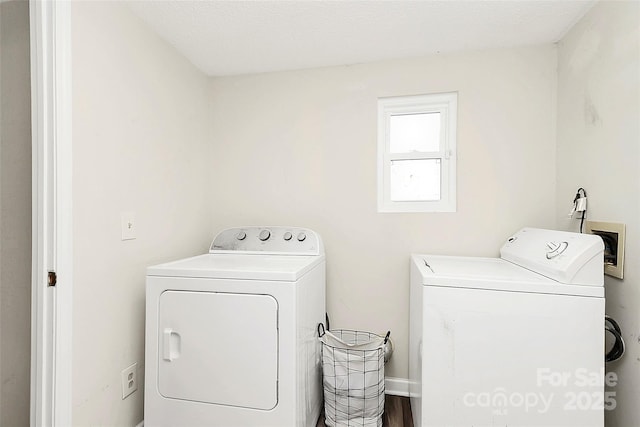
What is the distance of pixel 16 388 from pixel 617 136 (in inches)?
109

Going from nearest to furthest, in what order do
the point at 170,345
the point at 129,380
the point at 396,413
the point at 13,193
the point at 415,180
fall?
the point at 13,193
the point at 170,345
the point at 129,380
the point at 396,413
the point at 415,180

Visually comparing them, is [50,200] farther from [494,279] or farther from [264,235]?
[494,279]

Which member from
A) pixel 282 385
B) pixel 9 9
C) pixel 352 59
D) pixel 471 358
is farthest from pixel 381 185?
pixel 9 9

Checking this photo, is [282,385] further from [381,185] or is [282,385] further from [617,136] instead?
[617,136]

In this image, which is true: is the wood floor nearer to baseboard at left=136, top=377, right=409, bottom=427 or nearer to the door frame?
baseboard at left=136, top=377, right=409, bottom=427

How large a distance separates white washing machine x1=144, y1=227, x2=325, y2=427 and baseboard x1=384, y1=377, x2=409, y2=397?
2.29 feet

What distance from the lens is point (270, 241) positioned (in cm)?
196

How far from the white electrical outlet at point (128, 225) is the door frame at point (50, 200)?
0.29 meters

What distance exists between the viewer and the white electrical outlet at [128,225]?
1.52 metres

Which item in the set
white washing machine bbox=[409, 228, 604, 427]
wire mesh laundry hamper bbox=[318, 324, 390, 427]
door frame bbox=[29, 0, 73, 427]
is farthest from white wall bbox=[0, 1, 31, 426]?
white washing machine bbox=[409, 228, 604, 427]

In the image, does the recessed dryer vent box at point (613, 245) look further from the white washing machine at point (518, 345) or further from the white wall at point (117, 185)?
the white wall at point (117, 185)

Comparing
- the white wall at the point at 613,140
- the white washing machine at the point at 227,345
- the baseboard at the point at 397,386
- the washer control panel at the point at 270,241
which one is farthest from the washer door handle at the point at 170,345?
the white wall at the point at 613,140

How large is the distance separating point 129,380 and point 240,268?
83 cm

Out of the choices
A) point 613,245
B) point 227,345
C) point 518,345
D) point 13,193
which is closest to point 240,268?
point 227,345
